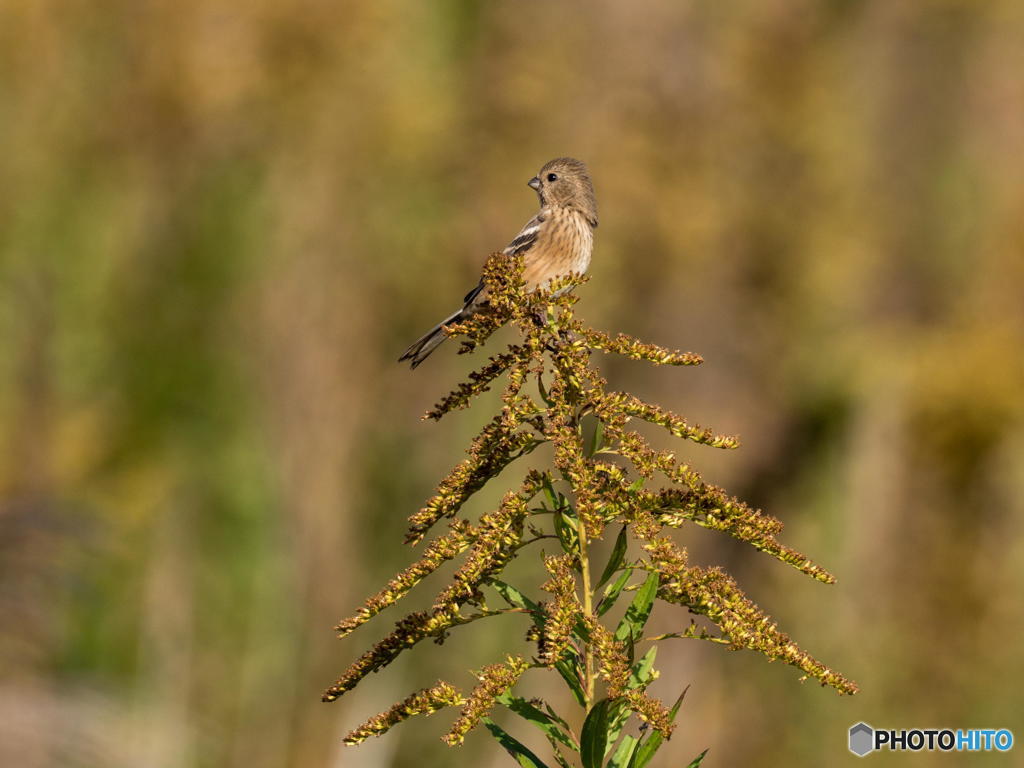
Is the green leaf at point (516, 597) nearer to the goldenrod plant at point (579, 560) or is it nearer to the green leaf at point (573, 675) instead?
the goldenrod plant at point (579, 560)

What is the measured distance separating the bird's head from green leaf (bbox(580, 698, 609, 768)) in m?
4.39

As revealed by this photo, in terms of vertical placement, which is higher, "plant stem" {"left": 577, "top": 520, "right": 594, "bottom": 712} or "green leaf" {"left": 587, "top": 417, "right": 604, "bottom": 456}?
"green leaf" {"left": 587, "top": 417, "right": 604, "bottom": 456}

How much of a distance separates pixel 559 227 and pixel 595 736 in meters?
4.33

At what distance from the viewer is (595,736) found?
7.96 feet

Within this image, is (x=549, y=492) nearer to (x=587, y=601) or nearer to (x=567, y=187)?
(x=587, y=601)

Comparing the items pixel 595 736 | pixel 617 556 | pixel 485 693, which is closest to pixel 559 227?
pixel 617 556

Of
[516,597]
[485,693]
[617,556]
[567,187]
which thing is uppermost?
[567,187]

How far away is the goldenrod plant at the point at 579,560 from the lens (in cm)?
232

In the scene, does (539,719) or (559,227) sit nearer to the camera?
(539,719)

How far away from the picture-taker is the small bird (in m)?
6.31

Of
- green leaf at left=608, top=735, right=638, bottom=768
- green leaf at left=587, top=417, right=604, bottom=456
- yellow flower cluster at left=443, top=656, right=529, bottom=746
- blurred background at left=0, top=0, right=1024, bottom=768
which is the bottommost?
yellow flower cluster at left=443, top=656, right=529, bottom=746
